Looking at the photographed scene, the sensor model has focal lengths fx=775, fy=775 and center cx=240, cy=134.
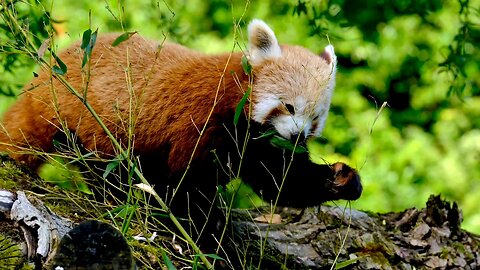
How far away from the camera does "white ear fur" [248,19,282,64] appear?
3.63 m

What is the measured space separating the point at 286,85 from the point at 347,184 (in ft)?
1.77

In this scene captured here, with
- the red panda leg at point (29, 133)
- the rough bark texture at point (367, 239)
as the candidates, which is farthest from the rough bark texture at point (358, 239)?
the red panda leg at point (29, 133)

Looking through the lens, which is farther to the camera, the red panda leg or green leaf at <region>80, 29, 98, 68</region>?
the red panda leg

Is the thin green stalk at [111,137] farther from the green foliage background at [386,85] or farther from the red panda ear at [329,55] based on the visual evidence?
the green foliage background at [386,85]

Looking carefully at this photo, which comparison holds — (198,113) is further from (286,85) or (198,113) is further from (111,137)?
(111,137)

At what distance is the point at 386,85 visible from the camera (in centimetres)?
750

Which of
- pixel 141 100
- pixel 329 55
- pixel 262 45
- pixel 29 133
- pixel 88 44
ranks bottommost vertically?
pixel 29 133

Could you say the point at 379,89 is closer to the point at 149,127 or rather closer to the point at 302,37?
the point at 302,37

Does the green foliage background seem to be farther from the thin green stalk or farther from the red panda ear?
the thin green stalk

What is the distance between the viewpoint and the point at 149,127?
11.6ft

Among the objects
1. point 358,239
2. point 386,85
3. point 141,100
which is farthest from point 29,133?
point 386,85

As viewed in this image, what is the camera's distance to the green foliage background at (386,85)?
20.2 feet

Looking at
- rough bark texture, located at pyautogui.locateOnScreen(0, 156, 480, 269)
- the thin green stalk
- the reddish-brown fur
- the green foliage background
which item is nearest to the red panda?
the reddish-brown fur

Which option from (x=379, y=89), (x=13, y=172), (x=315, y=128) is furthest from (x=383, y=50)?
(x=13, y=172)
